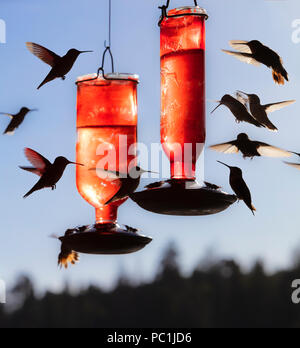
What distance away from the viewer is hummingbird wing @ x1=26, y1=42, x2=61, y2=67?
513cm

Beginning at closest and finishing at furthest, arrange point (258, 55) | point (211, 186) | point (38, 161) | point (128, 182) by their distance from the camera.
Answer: point (211, 186)
point (128, 182)
point (258, 55)
point (38, 161)

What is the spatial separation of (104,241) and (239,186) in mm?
774

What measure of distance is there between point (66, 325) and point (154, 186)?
5110 centimetres

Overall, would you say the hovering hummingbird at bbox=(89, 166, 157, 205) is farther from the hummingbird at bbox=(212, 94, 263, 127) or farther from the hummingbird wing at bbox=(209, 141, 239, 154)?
the hummingbird at bbox=(212, 94, 263, 127)

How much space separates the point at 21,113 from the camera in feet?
22.4

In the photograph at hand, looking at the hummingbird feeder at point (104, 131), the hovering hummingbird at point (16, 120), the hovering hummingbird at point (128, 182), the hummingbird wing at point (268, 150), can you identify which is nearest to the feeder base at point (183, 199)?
the hovering hummingbird at point (128, 182)

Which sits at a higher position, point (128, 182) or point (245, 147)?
point (245, 147)

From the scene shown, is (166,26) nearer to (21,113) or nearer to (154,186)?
(154,186)

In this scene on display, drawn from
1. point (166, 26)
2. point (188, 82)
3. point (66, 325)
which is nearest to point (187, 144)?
point (188, 82)

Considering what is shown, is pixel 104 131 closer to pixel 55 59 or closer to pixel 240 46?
pixel 55 59

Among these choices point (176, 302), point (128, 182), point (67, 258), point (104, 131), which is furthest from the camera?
point (176, 302)

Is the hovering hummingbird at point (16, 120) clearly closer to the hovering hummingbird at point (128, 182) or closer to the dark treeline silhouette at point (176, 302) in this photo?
the hovering hummingbird at point (128, 182)

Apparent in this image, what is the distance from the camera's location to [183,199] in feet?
14.3

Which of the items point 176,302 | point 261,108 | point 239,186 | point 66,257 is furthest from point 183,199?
Result: point 176,302
